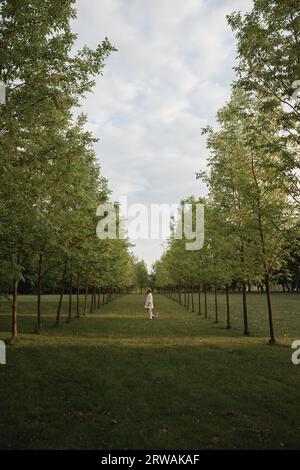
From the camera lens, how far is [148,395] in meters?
10.3

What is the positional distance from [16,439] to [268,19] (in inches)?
498

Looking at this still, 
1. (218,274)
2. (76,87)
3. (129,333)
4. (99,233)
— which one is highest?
(76,87)

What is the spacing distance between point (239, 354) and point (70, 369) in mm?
6737

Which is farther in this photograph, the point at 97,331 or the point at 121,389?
the point at 97,331

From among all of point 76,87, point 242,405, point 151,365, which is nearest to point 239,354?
point 151,365

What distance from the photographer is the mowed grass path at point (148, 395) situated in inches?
302

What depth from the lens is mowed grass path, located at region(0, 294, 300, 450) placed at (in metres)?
7.66

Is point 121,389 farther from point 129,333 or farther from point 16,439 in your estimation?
point 129,333
